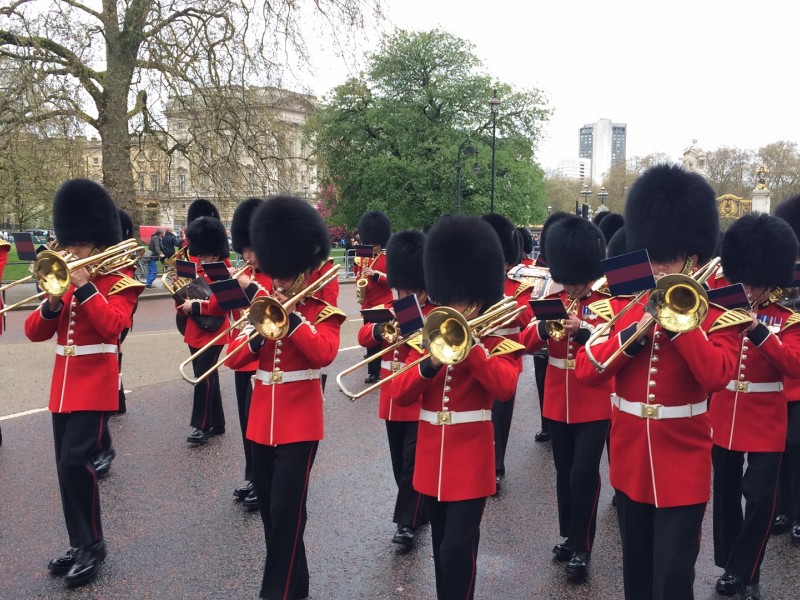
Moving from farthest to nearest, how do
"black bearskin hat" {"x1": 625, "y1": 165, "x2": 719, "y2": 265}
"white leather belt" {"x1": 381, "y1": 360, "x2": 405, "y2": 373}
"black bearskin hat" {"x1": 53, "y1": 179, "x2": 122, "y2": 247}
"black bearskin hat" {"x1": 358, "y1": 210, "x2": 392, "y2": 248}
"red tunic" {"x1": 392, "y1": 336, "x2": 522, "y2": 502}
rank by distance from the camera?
"black bearskin hat" {"x1": 358, "y1": 210, "x2": 392, "y2": 248} → "white leather belt" {"x1": 381, "y1": 360, "x2": 405, "y2": 373} → "black bearskin hat" {"x1": 53, "y1": 179, "x2": 122, "y2": 247} → "black bearskin hat" {"x1": 625, "y1": 165, "x2": 719, "y2": 265} → "red tunic" {"x1": 392, "y1": 336, "x2": 522, "y2": 502}

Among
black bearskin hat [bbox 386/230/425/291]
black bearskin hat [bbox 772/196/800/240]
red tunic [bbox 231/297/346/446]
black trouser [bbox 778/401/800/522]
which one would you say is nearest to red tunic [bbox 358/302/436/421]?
black bearskin hat [bbox 386/230/425/291]

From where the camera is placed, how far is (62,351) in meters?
3.95

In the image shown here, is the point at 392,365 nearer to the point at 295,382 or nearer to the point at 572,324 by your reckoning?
the point at 295,382

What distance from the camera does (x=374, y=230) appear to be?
9109 mm

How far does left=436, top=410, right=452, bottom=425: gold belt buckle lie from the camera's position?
298 cm

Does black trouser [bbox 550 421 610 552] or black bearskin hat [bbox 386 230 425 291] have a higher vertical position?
black bearskin hat [bbox 386 230 425 291]

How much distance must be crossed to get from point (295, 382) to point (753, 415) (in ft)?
7.29

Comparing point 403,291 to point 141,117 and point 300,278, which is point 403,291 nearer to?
point 300,278

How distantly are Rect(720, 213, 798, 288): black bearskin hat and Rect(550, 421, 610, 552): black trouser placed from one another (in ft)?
3.45

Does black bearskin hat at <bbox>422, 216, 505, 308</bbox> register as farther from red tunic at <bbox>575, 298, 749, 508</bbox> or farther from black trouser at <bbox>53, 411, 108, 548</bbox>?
black trouser at <bbox>53, 411, 108, 548</bbox>

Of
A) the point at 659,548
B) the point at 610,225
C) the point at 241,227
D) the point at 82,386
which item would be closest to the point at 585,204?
the point at 610,225

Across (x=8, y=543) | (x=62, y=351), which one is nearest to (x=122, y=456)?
(x=8, y=543)

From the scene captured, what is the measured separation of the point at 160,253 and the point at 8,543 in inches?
632

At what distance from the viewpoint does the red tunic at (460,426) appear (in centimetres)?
288
